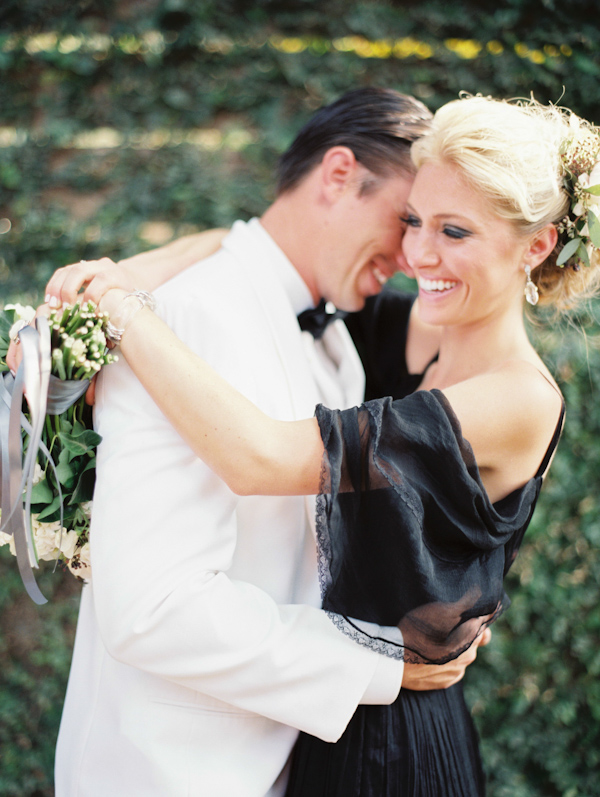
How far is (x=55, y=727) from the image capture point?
3268 mm

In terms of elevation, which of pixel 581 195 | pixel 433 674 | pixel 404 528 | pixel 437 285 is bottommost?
pixel 433 674

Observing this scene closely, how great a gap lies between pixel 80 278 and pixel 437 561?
115 centimetres

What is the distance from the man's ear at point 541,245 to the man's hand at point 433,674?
3.65 feet

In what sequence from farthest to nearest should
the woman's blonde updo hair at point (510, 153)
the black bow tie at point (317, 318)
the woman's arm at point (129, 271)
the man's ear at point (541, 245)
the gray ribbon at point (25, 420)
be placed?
the black bow tie at point (317, 318)
the man's ear at point (541, 245)
the woman's blonde updo hair at point (510, 153)
the woman's arm at point (129, 271)
the gray ribbon at point (25, 420)

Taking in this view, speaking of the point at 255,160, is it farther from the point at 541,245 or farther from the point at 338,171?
the point at 541,245

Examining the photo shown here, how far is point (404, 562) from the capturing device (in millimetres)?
1494

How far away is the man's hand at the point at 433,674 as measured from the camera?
1697mm

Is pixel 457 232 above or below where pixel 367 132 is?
below

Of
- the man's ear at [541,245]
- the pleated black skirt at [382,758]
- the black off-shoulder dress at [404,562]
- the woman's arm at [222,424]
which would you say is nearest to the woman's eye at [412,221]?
the man's ear at [541,245]

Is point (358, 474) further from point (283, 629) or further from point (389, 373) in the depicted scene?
point (389, 373)

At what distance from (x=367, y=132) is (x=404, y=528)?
1.29 m

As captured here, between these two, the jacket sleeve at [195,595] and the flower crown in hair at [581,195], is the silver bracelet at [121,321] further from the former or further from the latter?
the flower crown in hair at [581,195]

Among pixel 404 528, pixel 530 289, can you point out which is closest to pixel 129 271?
pixel 404 528

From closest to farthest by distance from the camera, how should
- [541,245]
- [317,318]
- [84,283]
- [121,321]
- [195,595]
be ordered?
[195,595] → [121,321] → [84,283] → [541,245] → [317,318]
